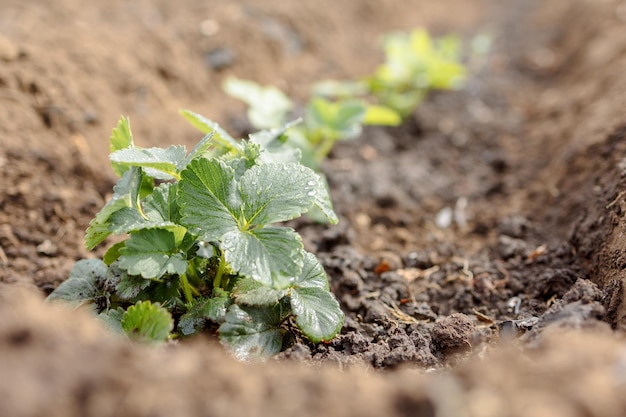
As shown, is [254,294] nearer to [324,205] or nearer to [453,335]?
[324,205]

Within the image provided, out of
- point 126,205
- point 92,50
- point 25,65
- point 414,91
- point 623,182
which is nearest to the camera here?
point 126,205

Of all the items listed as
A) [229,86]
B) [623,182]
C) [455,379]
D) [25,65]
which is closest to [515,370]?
[455,379]

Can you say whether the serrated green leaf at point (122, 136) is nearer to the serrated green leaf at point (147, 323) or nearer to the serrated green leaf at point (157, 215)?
the serrated green leaf at point (157, 215)

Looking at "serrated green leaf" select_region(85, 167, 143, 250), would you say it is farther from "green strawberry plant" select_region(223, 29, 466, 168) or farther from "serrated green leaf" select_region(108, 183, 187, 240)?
"green strawberry plant" select_region(223, 29, 466, 168)

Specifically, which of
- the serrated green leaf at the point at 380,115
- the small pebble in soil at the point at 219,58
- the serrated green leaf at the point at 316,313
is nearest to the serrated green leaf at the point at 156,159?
the serrated green leaf at the point at 316,313

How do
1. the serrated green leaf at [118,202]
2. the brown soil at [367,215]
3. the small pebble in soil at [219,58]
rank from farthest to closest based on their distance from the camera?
1. the small pebble in soil at [219,58]
2. the serrated green leaf at [118,202]
3. the brown soil at [367,215]

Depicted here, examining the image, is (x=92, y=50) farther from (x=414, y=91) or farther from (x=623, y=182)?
(x=623, y=182)

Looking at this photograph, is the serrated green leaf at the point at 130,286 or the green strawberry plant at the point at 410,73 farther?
the green strawberry plant at the point at 410,73
